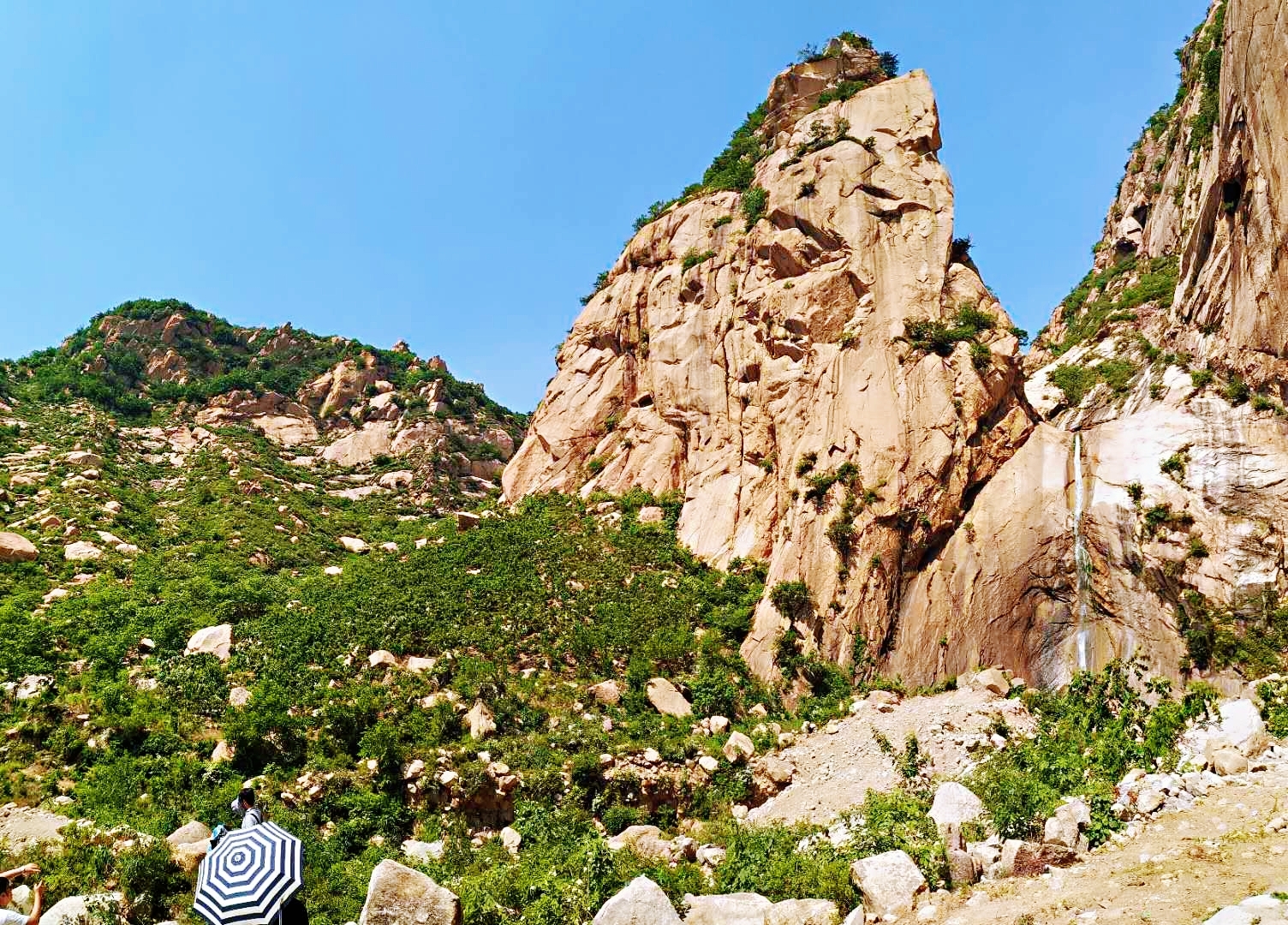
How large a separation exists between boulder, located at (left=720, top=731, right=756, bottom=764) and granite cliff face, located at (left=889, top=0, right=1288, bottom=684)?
699cm

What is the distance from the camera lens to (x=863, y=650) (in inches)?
956

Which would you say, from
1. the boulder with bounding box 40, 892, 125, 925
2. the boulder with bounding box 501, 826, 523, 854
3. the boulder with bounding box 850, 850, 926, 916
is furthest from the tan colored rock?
the boulder with bounding box 850, 850, 926, 916

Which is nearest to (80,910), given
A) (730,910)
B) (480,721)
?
(730,910)

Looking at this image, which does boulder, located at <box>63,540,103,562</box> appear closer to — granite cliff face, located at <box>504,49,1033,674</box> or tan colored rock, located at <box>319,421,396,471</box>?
granite cliff face, located at <box>504,49,1033,674</box>

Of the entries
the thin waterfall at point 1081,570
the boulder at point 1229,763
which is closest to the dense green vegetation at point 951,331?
the thin waterfall at point 1081,570

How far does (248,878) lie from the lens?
20.0 feet

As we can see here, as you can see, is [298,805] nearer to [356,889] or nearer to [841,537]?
[356,889]

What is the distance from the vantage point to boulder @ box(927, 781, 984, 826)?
39.1 ft

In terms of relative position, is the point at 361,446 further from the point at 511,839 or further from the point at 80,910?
the point at 80,910

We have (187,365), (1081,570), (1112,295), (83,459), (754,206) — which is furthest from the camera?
(187,365)

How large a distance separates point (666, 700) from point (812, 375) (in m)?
15.1

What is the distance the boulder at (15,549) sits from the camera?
27.1 meters

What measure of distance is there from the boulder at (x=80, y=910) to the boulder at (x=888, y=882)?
1072cm

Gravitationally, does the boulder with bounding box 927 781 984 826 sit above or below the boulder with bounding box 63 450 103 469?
below
